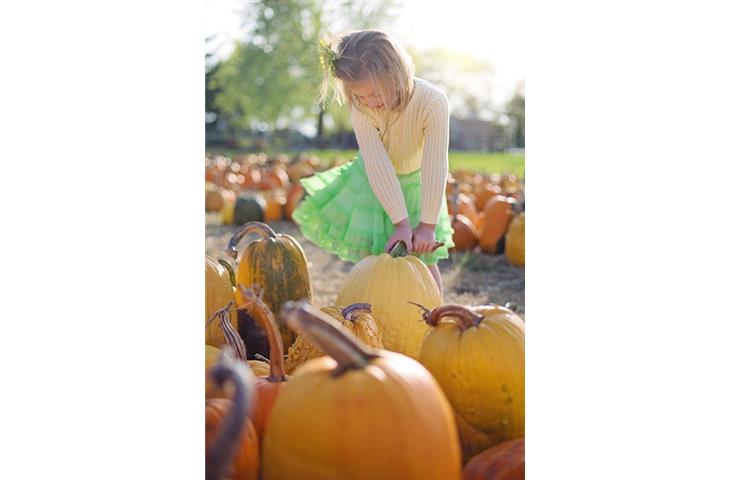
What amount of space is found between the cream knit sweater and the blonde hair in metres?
0.13

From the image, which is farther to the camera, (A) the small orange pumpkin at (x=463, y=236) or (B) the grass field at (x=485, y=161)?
(B) the grass field at (x=485, y=161)

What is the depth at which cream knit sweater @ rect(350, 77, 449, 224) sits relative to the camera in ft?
8.11

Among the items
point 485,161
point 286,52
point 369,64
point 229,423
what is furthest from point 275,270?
point 485,161

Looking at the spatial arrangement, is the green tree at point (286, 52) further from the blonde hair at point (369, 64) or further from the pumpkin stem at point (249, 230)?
the pumpkin stem at point (249, 230)

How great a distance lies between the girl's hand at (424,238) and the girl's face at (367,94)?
40 cm

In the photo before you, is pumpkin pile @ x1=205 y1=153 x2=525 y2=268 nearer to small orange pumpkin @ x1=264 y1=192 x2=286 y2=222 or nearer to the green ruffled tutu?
small orange pumpkin @ x1=264 y1=192 x2=286 y2=222

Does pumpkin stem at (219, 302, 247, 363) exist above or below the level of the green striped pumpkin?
below

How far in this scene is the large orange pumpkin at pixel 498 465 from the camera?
1336 mm

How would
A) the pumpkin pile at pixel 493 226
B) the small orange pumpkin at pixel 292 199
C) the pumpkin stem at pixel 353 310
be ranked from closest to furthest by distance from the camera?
the pumpkin stem at pixel 353 310 → the pumpkin pile at pixel 493 226 → the small orange pumpkin at pixel 292 199

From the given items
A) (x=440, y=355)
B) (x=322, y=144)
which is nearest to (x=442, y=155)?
(x=440, y=355)

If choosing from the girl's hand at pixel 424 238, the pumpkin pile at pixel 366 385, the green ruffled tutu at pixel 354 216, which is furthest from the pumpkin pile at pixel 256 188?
the pumpkin pile at pixel 366 385

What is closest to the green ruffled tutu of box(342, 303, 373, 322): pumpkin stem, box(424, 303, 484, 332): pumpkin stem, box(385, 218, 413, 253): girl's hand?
box(385, 218, 413, 253): girl's hand
